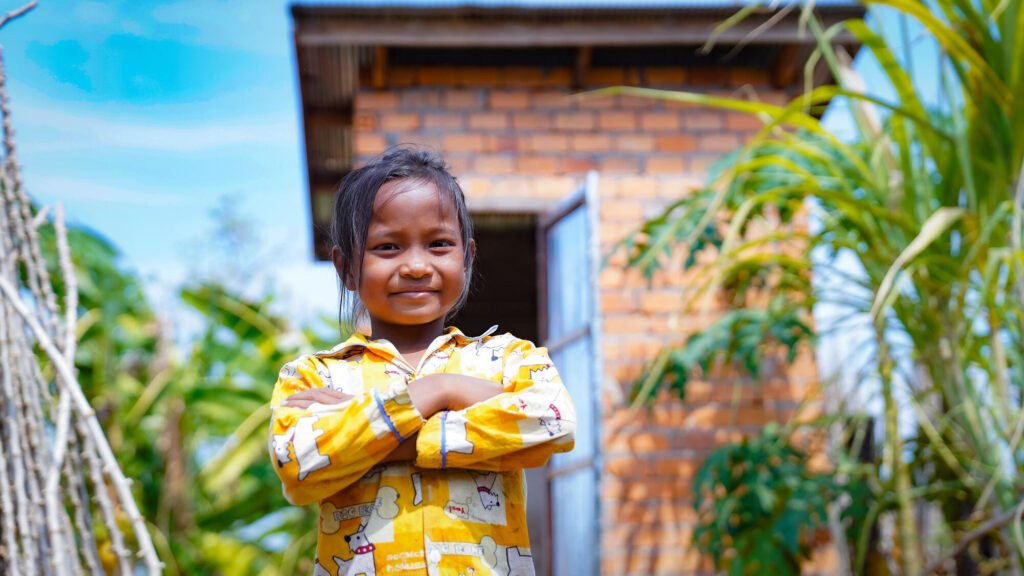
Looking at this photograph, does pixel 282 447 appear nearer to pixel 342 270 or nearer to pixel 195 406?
pixel 342 270

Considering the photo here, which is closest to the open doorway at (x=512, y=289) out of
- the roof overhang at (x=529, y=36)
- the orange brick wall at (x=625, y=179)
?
the orange brick wall at (x=625, y=179)

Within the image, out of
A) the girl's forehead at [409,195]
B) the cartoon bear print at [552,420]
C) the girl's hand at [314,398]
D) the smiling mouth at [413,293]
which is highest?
the girl's forehead at [409,195]

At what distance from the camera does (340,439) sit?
1.32m

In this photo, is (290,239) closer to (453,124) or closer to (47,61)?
(47,61)

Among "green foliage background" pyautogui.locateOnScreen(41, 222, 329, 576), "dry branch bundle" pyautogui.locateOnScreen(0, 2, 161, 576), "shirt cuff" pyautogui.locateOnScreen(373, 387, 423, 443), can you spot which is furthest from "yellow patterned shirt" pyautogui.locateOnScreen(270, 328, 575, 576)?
"green foliage background" pyautogui.locateOnScreen(41, 222, 329, 576)

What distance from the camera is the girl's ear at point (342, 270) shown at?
5.01 feet

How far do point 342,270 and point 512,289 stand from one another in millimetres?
5854

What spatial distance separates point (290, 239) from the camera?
448 inches

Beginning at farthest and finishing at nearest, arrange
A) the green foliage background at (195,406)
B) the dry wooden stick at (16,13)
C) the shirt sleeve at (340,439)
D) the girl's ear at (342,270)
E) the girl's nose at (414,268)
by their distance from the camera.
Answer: the green foliage background at (195,406), the dry wooden stick at (16,13), the girl's ear at (342,270), the girl's nose at (414,268), the shirt sleeve at (340,439)

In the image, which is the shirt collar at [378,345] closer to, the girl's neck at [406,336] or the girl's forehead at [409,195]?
the girl's neck at [406,336]

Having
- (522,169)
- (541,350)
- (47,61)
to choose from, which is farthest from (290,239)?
(541,350)

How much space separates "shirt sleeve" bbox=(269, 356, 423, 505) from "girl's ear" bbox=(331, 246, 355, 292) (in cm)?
21

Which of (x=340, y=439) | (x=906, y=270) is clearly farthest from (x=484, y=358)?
(x=906, y=270)

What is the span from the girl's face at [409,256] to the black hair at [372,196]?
0.01 m
